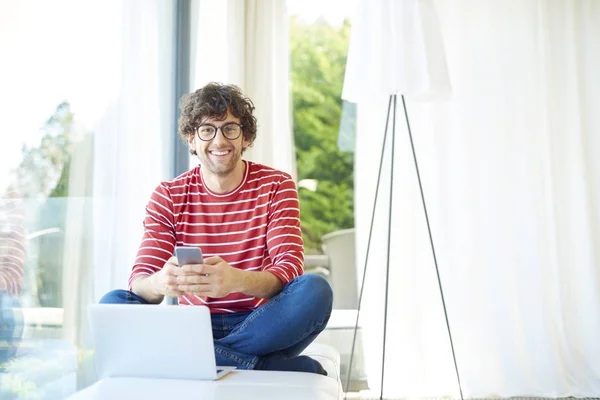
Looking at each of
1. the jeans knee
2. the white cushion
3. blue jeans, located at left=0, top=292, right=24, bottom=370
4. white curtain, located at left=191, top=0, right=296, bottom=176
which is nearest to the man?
the jeans knee

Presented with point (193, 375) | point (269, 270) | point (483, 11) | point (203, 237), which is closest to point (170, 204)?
point (203, 237)

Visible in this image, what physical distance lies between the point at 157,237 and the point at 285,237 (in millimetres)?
415

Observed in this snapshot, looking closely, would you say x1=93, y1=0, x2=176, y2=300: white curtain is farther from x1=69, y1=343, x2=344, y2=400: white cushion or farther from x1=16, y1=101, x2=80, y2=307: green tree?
x1=69, y1=343, x2=344, y2=400: white cushion

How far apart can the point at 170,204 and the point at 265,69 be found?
5.58 feet

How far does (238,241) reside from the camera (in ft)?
7.29

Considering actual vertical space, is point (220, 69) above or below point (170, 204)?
above

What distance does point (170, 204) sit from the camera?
89.4 inches

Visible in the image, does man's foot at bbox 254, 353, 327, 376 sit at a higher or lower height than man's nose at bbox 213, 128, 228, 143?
lower

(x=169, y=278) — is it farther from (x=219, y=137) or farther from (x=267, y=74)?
(x=267, y=74)

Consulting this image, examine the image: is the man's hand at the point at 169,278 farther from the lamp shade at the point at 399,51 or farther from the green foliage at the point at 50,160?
the lamp shade at the point at 399,51

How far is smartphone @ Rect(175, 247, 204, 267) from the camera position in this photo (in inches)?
67.1

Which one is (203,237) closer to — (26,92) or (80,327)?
(80,327)

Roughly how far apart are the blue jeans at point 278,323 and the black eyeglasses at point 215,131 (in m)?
0.56

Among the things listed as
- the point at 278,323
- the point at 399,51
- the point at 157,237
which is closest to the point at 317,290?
the point at 278,323
